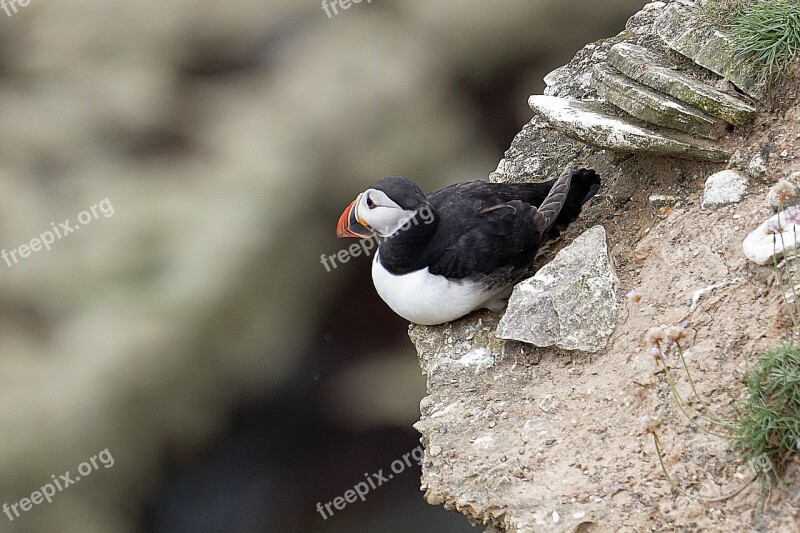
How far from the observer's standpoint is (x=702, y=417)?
2.45m

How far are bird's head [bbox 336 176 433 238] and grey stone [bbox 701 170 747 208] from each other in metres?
1.06

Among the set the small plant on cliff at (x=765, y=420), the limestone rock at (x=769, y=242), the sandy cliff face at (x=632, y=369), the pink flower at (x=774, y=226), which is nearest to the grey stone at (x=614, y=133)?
the sandy cliff face at (x=632, y=369)

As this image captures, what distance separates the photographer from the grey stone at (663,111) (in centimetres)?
325

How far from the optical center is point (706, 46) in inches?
132

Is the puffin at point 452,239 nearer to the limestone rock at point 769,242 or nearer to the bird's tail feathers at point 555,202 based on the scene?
the bird's tail feathers at point 555,202

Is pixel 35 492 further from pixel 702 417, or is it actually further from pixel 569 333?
pixel 702 417

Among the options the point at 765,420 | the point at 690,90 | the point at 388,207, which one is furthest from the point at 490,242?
the point at 765,420

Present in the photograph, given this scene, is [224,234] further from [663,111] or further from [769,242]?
[769,242]

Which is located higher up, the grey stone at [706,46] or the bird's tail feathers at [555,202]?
the grey stone at [706,46]

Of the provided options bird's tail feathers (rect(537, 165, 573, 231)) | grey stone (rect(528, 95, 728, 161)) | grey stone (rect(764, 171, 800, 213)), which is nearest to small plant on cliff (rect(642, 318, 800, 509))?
grey stone (rect(764, 171, 800, 213))

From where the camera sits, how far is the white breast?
338 cm

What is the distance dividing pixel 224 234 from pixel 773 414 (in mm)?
3442

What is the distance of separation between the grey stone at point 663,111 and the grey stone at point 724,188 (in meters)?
0.20

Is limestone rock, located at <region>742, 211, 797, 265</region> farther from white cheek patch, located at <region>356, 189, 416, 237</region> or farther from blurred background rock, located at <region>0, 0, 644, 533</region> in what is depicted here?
blurred background rock, located at <region>0, 0, 644, 533</region>
